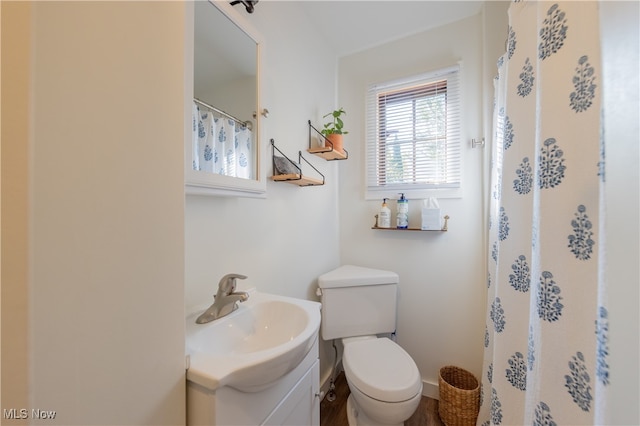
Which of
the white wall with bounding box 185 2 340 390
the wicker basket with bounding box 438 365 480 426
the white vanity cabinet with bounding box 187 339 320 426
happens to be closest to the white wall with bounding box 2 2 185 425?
the white vanity cabinet with bounding box 187 339 320 426

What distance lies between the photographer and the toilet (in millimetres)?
1121

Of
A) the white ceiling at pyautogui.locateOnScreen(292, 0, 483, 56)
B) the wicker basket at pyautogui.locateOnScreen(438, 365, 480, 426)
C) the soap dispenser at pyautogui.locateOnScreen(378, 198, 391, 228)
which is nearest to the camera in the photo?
the wicker basket at pyautogui.locateOnScreen(438, 365, 480, 426)

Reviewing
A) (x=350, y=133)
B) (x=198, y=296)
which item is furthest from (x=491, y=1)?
(x=198, y=296)

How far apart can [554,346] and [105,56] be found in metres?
1.17

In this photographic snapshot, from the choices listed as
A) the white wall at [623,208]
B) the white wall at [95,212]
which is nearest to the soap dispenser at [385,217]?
the white wall at [623,208]

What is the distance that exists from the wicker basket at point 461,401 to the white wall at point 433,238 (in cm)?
9

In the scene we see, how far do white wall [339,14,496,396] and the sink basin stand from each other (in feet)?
3.31

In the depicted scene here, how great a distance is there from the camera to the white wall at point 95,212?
14.1 inches

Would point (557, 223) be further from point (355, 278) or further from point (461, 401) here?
point (461, 401)

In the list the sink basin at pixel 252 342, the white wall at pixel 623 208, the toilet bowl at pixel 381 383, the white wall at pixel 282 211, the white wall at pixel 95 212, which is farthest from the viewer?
the toilet bowl at pixel 381 383

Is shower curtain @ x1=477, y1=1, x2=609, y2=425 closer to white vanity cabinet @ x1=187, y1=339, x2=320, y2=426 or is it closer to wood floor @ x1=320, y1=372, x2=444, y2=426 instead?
white vanity cabinet @ x1=187, y1=339, x2=320, y2=426

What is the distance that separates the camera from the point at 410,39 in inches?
68.9

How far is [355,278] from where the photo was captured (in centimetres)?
156

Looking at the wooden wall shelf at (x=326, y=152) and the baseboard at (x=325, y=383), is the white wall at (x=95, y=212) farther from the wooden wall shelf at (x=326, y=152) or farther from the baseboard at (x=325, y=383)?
the baseboard at (x=325, y=383)
